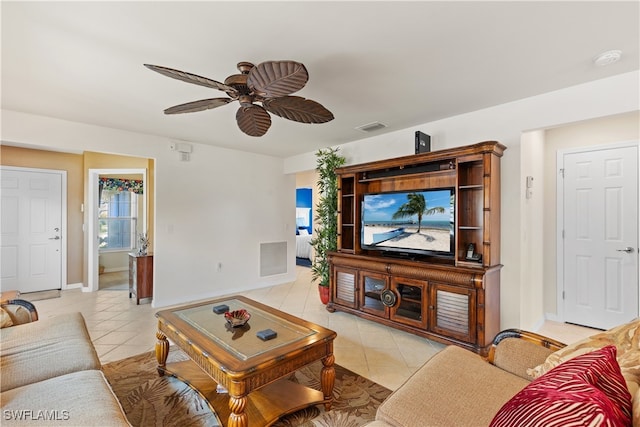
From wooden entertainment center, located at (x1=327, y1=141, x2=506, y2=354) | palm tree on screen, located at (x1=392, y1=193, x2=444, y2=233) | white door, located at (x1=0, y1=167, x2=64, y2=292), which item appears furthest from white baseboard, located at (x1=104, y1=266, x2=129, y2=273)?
palm tree on screen, located at (x1=392, y1=193, x2=444, y2=233)

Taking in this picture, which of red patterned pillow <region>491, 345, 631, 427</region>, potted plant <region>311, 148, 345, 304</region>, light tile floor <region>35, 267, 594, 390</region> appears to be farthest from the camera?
potted plant <region>311, 148, 345, 304</region>

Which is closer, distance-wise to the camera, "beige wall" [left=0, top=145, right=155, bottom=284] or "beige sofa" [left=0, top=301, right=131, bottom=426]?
"beige sofa" [left=0, top=301, right=131, bottom=426]

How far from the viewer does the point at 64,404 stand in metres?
1.25

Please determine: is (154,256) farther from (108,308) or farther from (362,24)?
(362,24)

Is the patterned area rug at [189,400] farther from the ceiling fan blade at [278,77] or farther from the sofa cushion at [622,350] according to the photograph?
the ceiling fan blade at [278,77]

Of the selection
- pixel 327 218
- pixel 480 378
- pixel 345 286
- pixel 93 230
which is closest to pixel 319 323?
pixel 345 286

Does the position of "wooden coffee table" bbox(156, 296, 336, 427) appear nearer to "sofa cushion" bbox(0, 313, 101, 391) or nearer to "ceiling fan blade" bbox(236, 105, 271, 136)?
"sofa cushion" bbox(0, 313, 101, 391)

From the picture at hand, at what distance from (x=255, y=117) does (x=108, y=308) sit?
371cm

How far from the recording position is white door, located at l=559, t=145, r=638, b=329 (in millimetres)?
3182

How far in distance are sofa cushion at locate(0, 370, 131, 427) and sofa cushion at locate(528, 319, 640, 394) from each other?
1832mm

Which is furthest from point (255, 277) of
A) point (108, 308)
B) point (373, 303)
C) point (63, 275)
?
point (63, 275)

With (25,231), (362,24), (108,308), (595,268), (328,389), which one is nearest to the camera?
(362,24)

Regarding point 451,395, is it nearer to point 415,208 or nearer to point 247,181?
point 415,208

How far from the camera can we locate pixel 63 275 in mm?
5000
